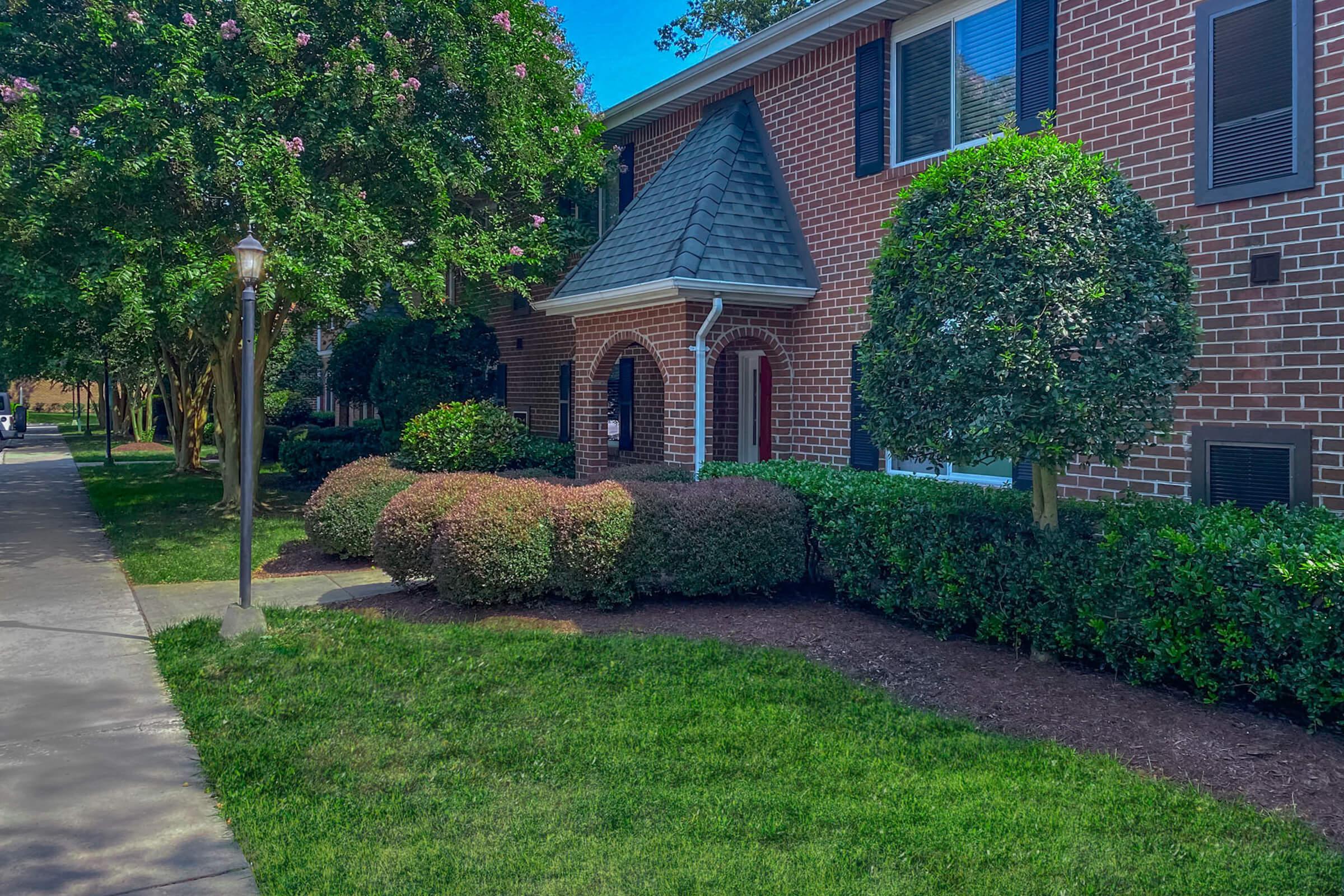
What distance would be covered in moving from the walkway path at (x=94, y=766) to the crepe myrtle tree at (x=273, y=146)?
12.7 feet

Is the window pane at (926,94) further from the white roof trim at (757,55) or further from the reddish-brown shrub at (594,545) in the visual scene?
the reddish-brown shrub at (594,545)

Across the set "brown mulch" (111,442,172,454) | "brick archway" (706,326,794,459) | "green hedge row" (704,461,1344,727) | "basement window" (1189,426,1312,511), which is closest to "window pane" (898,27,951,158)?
"brick archway" (706,326,794,459)

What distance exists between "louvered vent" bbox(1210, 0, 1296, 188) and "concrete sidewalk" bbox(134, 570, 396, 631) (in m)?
8.29

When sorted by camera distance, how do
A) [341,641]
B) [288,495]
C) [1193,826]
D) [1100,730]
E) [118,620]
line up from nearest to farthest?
[1193,826] → [1100,730] → [341,641] → [118,620] → [288,495]

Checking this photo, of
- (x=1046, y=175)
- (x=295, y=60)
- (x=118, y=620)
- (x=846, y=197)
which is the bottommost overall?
(x=118, y=620)

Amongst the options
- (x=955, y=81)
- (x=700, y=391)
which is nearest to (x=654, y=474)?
(x=700, y=391)

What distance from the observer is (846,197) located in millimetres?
10961

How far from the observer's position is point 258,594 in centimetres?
970

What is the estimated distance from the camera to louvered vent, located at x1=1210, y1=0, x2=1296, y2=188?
22.9 ft

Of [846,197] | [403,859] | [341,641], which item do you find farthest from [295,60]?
[403,859]

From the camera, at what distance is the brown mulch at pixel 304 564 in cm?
1085

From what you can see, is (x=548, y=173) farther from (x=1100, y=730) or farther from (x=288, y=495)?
(x=1100, y=730)

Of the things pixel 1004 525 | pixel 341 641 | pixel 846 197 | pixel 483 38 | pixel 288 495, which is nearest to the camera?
pixel 1004 525

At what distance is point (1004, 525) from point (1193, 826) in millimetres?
2875
